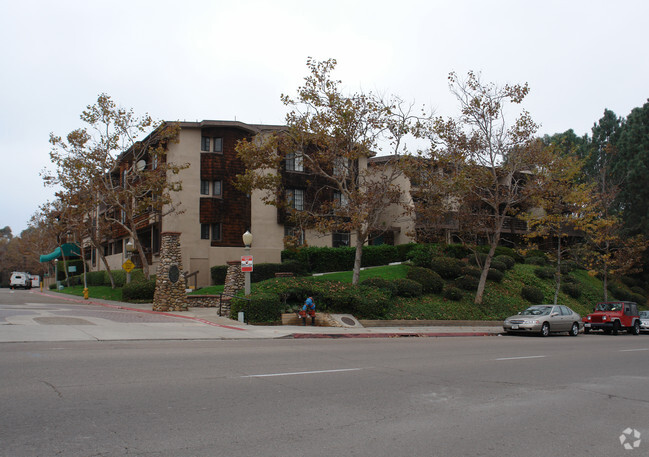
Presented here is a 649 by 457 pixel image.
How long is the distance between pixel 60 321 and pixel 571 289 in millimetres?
32217

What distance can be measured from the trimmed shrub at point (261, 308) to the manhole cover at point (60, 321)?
5816 millimetres

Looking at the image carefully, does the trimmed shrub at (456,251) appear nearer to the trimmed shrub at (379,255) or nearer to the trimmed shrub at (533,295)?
the trimmed shrub at (379,255)

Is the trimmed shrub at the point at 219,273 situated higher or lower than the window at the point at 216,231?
lower

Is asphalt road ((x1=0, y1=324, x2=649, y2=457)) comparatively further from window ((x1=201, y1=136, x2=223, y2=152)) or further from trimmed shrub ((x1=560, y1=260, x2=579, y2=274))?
trimmed shrub ((x1=560, y1=260, x2=579, y2=274))

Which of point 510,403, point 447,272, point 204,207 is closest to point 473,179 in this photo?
point 447,272

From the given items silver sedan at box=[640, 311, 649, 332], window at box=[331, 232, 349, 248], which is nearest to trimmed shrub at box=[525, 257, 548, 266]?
silver sedan at box=[640, 311, 649, 332]

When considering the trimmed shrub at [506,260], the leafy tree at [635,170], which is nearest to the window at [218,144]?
the trimmed shrub at [506,260]

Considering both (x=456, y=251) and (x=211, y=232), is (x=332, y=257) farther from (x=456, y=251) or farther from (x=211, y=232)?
(x=456, y=251)

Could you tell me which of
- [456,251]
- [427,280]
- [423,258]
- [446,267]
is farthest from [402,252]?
[427,280]

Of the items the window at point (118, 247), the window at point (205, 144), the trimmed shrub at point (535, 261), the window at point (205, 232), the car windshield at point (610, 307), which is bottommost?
the car windshield at point (610, 307)

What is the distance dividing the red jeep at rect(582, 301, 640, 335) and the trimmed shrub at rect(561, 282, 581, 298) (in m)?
8.62

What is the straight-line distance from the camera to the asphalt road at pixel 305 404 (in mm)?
5441

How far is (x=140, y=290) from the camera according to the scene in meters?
31.4

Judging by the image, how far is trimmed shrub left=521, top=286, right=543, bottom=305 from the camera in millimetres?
32156
